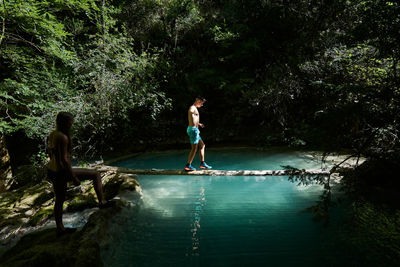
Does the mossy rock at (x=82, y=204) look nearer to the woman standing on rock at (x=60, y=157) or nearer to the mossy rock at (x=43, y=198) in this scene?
the mossy rock at (x=43, y=198)

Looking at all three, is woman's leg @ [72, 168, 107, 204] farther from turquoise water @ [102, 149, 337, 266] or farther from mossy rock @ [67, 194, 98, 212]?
mossy rock @ [67, 194, 98, 212]

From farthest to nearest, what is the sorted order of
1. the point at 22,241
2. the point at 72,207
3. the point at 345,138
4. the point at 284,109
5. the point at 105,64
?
the point at 284,109 < the point at 105,64 < the point at 72,207 < the point at 22,241 < the point at 345,138

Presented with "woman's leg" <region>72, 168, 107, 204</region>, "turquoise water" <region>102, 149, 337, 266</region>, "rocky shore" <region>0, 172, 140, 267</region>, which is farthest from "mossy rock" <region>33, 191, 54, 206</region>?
"woman's leg" <region>72, 168, 107, 204</region>

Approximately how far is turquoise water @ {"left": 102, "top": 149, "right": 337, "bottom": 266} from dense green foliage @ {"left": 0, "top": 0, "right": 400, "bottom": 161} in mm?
2055

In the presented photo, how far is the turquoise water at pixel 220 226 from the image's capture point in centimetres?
298

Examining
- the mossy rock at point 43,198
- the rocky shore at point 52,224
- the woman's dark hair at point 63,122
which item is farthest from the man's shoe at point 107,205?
the mossy rock at point 43,198

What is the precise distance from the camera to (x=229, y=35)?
475 inches

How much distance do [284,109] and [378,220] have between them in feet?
23.5

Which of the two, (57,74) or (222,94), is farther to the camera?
(222,94)

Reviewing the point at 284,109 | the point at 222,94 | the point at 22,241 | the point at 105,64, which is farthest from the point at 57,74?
the point at 284,109

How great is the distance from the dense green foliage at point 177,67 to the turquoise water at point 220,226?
2.05 meters

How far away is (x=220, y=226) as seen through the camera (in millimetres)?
3822

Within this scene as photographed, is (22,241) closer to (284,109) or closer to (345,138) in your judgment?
(345,138)

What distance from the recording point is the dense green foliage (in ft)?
22.8
